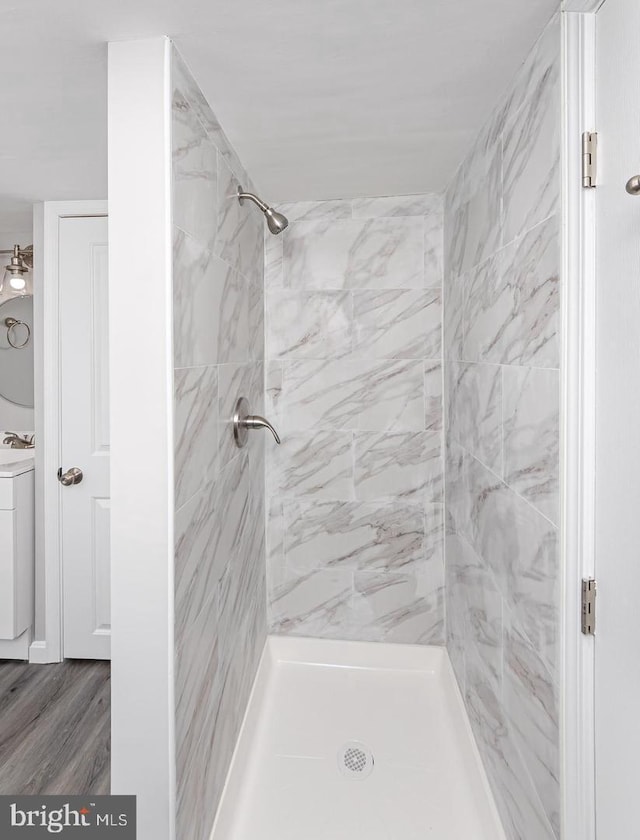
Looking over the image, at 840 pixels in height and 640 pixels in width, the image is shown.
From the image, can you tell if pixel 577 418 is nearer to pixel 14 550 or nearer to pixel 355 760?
pixel 355 760

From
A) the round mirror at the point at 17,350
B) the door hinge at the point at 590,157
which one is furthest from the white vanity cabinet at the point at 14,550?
the door hinge at the point at 590,157

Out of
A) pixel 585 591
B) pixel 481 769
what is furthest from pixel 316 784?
pixel 585 591

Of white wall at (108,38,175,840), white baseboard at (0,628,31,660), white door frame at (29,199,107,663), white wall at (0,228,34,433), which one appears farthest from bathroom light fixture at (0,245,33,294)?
white wall at (108,38,175,840)

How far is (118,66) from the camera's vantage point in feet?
4.27

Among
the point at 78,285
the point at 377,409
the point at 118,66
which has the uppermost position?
the point at 118,66

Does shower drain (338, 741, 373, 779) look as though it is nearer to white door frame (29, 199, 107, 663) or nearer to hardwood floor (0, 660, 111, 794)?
hardwood floor (0, 660, 111, 794)

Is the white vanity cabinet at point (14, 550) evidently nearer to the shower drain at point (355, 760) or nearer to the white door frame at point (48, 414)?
the white door frame at point (48, 414)

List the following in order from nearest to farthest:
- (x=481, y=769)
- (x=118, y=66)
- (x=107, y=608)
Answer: (x=118, y=66) → (x=481, y=769) → (x=107, y=608)

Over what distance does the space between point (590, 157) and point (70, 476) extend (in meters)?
2.52

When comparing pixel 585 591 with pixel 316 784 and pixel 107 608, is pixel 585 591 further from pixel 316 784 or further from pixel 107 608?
pixel 107 608

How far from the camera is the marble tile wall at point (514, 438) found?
124 cm

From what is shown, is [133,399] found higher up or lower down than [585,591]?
higher up

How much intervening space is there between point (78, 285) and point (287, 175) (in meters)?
1.19

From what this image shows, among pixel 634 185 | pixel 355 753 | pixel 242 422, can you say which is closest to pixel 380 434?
pixel 242 422
